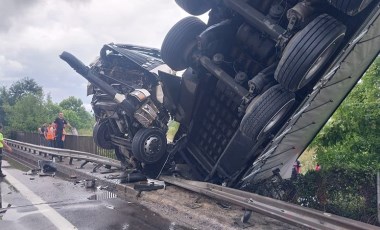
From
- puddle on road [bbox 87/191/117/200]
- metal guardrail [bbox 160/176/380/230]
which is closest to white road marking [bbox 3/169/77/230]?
puddle on road [bbox 87/191/117/200]

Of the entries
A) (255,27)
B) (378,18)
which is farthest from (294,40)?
(255,27)

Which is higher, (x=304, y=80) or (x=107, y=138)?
(x=304, y=80)

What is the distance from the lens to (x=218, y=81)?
18.3ft

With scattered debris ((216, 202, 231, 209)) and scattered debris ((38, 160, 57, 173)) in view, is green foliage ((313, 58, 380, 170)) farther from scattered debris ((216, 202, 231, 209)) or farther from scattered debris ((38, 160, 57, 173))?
scattered debris ((38, 160, 57, 173))

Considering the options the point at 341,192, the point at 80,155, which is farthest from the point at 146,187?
the point at 80,155

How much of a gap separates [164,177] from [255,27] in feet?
10.2

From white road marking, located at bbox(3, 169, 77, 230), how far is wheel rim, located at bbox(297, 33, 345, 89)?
10.6 ft

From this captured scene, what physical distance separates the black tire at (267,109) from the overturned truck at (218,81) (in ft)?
0.04

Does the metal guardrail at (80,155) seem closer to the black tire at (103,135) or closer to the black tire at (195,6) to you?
the black tire at (103,135)

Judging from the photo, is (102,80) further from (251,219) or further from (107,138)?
(251,219)

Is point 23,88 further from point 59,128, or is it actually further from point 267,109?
point 267,109

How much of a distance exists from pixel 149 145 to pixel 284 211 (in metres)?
3.15

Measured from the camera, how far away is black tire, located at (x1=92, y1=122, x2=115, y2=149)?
300 inches

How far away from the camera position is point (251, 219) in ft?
13.4
